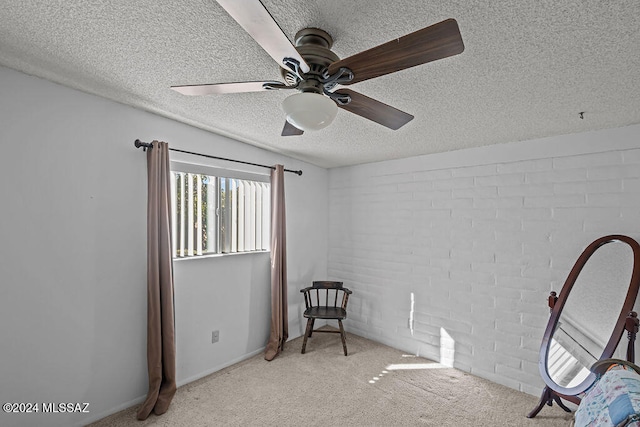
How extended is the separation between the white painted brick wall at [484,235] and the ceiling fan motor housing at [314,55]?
2.27 m

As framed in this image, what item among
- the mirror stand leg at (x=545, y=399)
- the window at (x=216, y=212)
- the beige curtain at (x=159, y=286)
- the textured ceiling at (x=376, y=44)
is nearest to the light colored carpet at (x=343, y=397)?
the mirror stand leg at (x=545, y=399)

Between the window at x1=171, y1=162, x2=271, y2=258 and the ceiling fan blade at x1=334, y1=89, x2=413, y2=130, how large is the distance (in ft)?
5.85

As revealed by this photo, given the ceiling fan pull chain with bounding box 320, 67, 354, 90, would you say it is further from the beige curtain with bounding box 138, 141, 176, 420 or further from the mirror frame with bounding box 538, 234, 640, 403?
the mirror frame with bounding box 538, 234, 640, 403

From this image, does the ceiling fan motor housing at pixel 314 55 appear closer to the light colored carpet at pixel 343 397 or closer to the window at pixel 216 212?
the window at pixel 216 212

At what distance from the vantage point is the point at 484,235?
9.61ft

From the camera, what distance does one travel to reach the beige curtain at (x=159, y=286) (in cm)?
228

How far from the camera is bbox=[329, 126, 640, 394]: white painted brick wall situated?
2.40 metres

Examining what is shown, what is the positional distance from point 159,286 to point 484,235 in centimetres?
285

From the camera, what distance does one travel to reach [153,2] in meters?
1.14

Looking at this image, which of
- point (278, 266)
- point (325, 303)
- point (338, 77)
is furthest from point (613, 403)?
point (325, 303)

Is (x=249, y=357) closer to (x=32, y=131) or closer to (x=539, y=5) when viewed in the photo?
(x=32, y=131)

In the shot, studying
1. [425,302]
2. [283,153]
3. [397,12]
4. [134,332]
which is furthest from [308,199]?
[397,12]

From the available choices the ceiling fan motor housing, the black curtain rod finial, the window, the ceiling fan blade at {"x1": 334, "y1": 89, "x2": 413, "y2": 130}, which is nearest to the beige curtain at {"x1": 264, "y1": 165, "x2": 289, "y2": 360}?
the window

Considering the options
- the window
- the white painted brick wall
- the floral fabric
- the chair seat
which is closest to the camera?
the floral fabric
